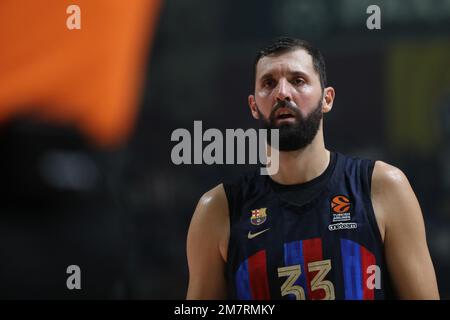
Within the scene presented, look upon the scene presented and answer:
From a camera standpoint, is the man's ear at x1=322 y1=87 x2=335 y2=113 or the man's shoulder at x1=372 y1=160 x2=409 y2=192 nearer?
the man's shoulder at x1=372 y1=160 x2=409 y2=192

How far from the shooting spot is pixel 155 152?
13.4ft

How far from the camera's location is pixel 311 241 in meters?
2.27

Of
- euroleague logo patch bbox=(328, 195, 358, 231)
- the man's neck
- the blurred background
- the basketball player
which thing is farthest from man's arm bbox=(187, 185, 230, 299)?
the blurred background

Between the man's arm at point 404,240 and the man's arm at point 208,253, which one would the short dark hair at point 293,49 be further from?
the man's arm at point 208,253

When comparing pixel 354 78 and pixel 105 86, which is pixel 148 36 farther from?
pixel 354 78

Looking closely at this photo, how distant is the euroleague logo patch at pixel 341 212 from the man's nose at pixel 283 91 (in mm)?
395

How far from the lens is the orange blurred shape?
4.22 meters

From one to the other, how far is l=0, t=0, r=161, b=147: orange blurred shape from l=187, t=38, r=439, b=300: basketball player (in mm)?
1901

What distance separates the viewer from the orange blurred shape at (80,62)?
13.9ft

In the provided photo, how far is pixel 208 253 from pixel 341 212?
490 mm

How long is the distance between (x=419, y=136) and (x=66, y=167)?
216 cm

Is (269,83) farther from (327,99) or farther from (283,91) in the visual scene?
(327,99)

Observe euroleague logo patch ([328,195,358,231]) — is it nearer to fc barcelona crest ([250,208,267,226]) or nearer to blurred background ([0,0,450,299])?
fc barcelona crest ([250,208,267,226])

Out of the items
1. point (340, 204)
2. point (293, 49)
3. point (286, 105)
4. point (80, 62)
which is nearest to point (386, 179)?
point (340, 204)
